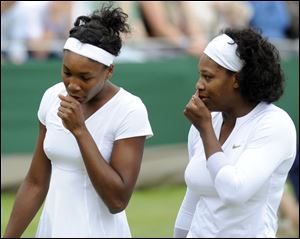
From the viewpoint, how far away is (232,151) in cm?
474

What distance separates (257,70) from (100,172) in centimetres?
85

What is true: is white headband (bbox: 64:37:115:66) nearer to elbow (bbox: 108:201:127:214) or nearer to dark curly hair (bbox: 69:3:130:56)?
dark curly hair (bbox: 69:3:130:56)

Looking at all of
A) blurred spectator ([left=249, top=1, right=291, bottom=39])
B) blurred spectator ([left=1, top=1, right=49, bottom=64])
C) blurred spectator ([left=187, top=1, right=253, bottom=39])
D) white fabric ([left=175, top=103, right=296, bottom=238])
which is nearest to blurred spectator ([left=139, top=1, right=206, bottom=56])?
blurred spectator ([left=187, top=1, right=253, bottom=39])

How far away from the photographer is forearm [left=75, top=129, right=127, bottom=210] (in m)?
4.75

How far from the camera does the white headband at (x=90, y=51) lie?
4902 millimetres

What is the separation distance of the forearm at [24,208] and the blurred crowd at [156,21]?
5603 millimetres

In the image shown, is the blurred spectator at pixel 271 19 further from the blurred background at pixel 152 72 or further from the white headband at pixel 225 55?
the white headband at pixel 225 55

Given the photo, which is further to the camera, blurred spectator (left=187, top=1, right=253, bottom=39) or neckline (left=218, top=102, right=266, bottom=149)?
blurred spectator (left=187, top=1, right=253, bottom=39)

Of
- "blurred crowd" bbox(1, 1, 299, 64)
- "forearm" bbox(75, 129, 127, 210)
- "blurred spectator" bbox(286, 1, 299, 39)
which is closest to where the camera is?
"forearm" bbox(75, 129, 127, 210)

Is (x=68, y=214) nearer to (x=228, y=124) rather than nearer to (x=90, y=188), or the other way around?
(x=90, y=188)

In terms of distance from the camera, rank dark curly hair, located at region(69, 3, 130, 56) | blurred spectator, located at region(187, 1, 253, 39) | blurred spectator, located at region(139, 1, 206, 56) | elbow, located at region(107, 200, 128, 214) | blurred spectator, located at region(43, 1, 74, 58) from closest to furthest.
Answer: elbow, located at region(107, 200, 128, 214)
dark curly hair, located at region(69, 3, 130, 56)
blurred spectator, located at region(43, 1, 74, 58)
blurred spectator, located at region(187, 1, 253, 39)
blurred spectator, located at region(139, 1, 206, 56)

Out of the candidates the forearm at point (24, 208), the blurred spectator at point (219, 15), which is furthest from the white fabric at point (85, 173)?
the blurred spectator at point (219, 15)

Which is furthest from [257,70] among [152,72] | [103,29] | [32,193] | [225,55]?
[152,72]

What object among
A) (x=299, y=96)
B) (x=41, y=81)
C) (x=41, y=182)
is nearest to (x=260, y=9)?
(x=299, y=96)
